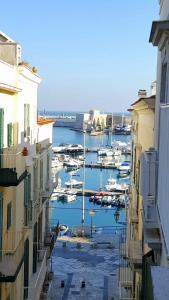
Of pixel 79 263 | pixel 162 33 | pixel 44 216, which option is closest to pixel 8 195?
pixel 162 33

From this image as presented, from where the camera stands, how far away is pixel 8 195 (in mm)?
13336

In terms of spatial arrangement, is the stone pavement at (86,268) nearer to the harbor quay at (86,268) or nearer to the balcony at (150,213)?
the harbor quay at (86,268)

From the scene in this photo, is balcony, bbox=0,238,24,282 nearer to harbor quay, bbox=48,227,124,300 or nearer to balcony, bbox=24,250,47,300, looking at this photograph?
balcony, bbox=24,250,47,300

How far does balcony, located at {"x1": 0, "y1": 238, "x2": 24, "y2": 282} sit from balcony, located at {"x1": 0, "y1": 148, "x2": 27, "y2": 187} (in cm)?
196

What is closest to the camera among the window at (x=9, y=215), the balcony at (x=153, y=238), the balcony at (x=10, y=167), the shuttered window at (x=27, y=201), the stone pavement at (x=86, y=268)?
the balcony at (x=153, y=238)

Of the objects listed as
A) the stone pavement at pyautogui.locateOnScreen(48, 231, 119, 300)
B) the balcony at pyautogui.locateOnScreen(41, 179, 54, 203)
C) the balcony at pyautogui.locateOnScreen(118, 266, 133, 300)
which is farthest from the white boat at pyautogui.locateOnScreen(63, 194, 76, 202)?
the balcony at pyautogui.locateOnScreen(118, 266, 133, 300)

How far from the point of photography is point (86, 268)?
30.7 m

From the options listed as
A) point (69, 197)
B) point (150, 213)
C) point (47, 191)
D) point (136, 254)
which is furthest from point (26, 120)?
point (69, 197)

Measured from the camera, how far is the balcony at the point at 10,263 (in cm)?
1205

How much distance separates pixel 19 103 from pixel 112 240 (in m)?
25.7

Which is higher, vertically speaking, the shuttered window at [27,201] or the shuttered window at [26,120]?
the shuttered window at [26,120]

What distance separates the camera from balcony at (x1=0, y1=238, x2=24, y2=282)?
12047 mm

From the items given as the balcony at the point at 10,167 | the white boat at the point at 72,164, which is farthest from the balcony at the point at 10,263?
the white boat at the point at 72,164

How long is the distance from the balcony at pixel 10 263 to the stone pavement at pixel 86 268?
12153 millimetres
